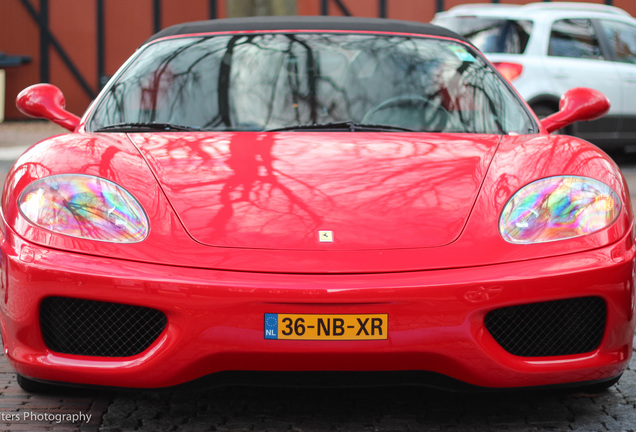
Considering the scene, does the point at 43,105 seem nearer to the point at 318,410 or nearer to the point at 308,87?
the point at 308,87

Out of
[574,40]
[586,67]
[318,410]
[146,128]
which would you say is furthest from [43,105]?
[574,40]

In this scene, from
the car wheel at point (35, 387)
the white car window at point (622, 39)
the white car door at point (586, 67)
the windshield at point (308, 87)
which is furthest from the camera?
the white car window at point (622, 39)

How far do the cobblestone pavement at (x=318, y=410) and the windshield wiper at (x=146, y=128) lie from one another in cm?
99

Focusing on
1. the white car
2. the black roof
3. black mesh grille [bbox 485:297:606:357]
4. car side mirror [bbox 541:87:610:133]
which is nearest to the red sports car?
black mesh grille [bbox 485:297:606:357]

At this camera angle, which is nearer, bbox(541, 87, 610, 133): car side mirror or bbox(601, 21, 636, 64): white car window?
bbox(541, 87, 610, 133): car side mirror

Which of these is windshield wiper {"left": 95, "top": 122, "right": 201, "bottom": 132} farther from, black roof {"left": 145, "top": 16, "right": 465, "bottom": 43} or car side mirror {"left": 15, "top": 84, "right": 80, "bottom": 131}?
black roof {"left": 145, "top": 16, "right": 465, "bottom": 43}

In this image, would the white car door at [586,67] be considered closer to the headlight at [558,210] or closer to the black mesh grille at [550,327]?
the headlight at [558,210]

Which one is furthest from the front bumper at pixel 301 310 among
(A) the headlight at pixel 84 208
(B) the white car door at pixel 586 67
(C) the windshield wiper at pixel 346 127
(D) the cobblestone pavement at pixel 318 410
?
(B) the white car door at pixel 586 67

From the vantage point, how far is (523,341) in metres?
2.80

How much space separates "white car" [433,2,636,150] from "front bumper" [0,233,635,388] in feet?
23.8

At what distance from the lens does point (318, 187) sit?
304 centimetres

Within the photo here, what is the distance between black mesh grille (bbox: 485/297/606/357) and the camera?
2779 mm

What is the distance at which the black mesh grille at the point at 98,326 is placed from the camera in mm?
2754

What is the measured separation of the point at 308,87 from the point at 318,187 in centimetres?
101
